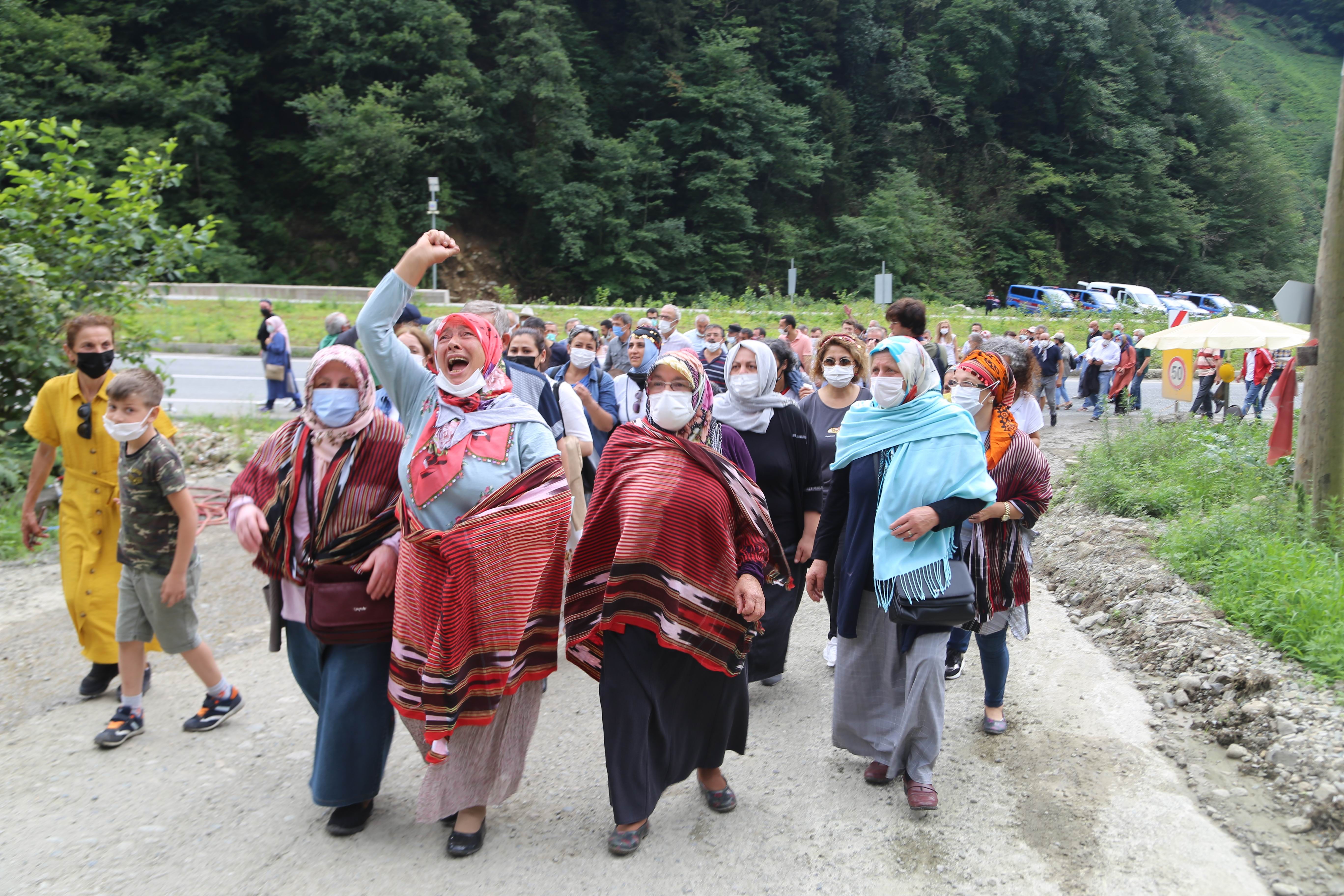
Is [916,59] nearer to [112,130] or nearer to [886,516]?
[112,130]

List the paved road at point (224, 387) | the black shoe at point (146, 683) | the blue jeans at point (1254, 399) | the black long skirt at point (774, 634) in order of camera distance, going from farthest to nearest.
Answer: the blue jeans at point (1254, 399) → the paved road at point (224, 387) → the black long skirt at point (774, 634) → the black shoe at point (146, 683)

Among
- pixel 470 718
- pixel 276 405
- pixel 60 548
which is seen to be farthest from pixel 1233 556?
pixel 276 405

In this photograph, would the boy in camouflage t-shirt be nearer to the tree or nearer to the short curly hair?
the short curly hair

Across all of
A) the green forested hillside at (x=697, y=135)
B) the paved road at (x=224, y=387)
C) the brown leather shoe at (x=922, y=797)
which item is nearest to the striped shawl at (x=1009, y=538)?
the brown leather shoe at (x=922, y=797)

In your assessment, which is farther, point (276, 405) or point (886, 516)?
point (276, 405)

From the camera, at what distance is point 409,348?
5230 millimetres

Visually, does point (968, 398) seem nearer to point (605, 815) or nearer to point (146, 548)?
point (605, 815)

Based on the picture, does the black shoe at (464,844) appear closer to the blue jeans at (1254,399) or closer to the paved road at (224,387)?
the paved road at (224,387)

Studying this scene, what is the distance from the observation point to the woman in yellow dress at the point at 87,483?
457cm

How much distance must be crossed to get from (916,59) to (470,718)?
48498 millimetres

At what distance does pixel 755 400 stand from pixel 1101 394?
17342mm

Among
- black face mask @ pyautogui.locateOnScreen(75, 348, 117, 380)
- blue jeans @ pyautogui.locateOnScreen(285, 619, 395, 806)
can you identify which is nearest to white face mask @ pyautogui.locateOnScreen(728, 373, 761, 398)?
blue jeans @ pyautogui.locateOnScreen(285, 619, 395, 806)

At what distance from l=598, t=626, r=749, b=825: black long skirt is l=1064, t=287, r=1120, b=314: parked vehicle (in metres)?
30.4

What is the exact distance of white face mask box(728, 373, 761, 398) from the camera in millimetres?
4535
